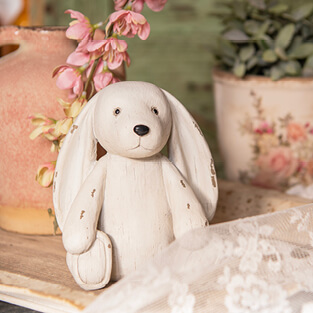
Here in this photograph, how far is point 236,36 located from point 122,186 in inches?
20.9

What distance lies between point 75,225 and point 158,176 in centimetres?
10

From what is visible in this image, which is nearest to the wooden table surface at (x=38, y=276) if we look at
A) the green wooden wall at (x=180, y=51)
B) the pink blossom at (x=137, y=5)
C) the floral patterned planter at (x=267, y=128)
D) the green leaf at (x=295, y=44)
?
the pink blossom at (x=137, y=5)

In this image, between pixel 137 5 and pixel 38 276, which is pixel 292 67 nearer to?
pixel 137 5

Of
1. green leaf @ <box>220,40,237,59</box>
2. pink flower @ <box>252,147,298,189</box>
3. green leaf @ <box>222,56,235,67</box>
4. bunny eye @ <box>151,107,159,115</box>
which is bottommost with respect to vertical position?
pink flower @ <box>252,147,298,189</box>

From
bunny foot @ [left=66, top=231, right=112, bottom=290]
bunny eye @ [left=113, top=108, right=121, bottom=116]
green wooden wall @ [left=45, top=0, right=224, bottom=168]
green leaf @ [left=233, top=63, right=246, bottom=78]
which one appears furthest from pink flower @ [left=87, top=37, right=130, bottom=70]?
green wooden wall @ [left=45, top=0, right=224, bottom=168]

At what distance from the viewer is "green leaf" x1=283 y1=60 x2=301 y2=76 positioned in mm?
960

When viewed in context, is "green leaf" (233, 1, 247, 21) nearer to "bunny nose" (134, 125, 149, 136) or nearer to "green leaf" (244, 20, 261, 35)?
"green leaf" (244, 20, 261, 35)

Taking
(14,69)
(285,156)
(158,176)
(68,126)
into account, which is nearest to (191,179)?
(158,176)

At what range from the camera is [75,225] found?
0.56m

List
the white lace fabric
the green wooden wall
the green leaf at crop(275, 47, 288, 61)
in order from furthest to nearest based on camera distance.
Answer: the green wooden wall < the green leaf at crop(275, 47, 288, 61) < the white lace fabric

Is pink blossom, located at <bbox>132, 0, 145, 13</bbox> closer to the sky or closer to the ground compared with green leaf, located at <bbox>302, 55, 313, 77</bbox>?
closer to the sky

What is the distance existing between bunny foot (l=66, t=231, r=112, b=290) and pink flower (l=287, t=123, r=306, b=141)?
0.53 m

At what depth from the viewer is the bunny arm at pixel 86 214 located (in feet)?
1.83

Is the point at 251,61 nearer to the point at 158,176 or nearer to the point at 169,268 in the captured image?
the point at 158,176
